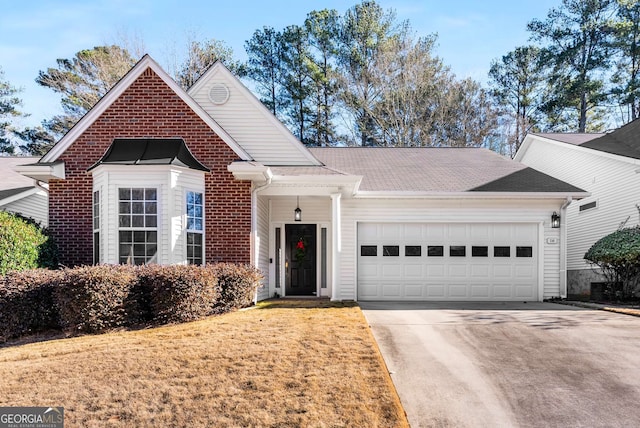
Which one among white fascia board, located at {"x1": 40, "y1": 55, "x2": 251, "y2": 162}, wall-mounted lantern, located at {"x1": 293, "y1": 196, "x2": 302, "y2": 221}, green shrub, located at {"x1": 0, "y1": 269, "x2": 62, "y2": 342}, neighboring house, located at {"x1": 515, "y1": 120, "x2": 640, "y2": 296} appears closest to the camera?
green shrub, located at {"x1": 0, "y1": 269, "x2": 62, "y2": 342}

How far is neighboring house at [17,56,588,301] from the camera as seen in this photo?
428 inches

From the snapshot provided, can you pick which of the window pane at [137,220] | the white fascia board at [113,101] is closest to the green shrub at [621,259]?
the white fascia board at [113,101]

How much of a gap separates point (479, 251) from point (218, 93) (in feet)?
25.3

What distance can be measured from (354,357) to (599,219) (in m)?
12.6

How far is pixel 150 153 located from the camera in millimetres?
11117

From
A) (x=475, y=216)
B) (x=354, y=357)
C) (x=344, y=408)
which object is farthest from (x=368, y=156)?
(x=344, y=408)

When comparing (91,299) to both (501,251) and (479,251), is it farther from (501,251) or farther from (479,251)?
(501,251)

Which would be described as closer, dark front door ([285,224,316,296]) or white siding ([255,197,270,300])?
white siding ([255,197,270,300])

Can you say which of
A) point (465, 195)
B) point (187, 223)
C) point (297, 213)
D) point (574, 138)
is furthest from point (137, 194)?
point (574, 138)

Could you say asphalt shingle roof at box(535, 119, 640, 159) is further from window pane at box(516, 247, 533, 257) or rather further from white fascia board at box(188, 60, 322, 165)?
white fascia board at box(188, 60, 322, 165)

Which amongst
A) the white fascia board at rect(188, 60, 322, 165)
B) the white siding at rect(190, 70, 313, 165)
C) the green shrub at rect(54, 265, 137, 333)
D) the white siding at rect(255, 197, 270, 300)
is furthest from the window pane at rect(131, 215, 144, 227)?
the white fascia board at rect(188, 60, 322, 165)

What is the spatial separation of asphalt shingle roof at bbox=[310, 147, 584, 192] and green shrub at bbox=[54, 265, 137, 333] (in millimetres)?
6785

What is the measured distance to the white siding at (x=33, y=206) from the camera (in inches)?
595

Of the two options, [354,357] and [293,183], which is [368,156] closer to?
[293,183]
